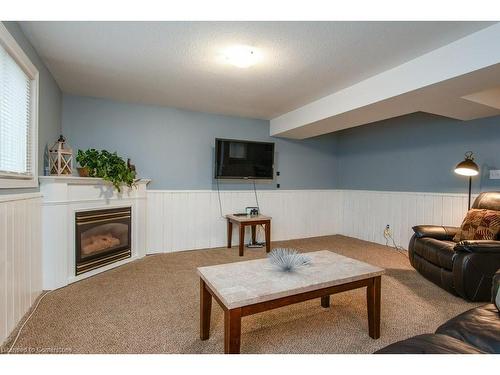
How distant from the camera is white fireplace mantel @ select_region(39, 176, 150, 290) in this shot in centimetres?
242

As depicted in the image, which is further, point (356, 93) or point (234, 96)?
point (234, 96)

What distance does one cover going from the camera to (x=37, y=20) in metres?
1.76

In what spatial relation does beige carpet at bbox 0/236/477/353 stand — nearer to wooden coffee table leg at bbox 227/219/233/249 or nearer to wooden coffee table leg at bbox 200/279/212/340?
wooden coffee table leg at bbox 200/279/212/340

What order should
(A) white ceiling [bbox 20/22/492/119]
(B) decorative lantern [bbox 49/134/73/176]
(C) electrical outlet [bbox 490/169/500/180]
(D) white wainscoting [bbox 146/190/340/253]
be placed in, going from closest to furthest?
(A) white ceiling [bbox 20/22/492/119] < (B) decorative lantern [bbox 49/134/73/176] < (C) electrical outlet [bbox 490/169/500/180] < (D) white wainscoting [bbox 146/190/340/253]

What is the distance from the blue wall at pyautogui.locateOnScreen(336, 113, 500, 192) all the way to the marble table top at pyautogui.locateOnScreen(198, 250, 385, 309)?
260 cm

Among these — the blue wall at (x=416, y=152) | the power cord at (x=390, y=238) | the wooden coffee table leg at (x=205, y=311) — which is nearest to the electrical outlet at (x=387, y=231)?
the power cord at (x=390, y=238)

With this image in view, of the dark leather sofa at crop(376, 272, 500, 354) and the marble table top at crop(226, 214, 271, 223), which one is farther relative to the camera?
the marble table top at crop(226, 214, 271, 223)

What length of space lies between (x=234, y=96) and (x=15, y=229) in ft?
8.18

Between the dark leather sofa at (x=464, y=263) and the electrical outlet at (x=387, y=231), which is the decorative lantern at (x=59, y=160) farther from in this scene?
the electrical outlet at (x=387, y=231)

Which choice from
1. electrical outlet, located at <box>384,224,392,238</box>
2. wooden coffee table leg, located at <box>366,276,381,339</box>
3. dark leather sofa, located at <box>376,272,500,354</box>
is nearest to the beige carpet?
wooden coffee table leg, located at <box>366,276,381,339</box>
